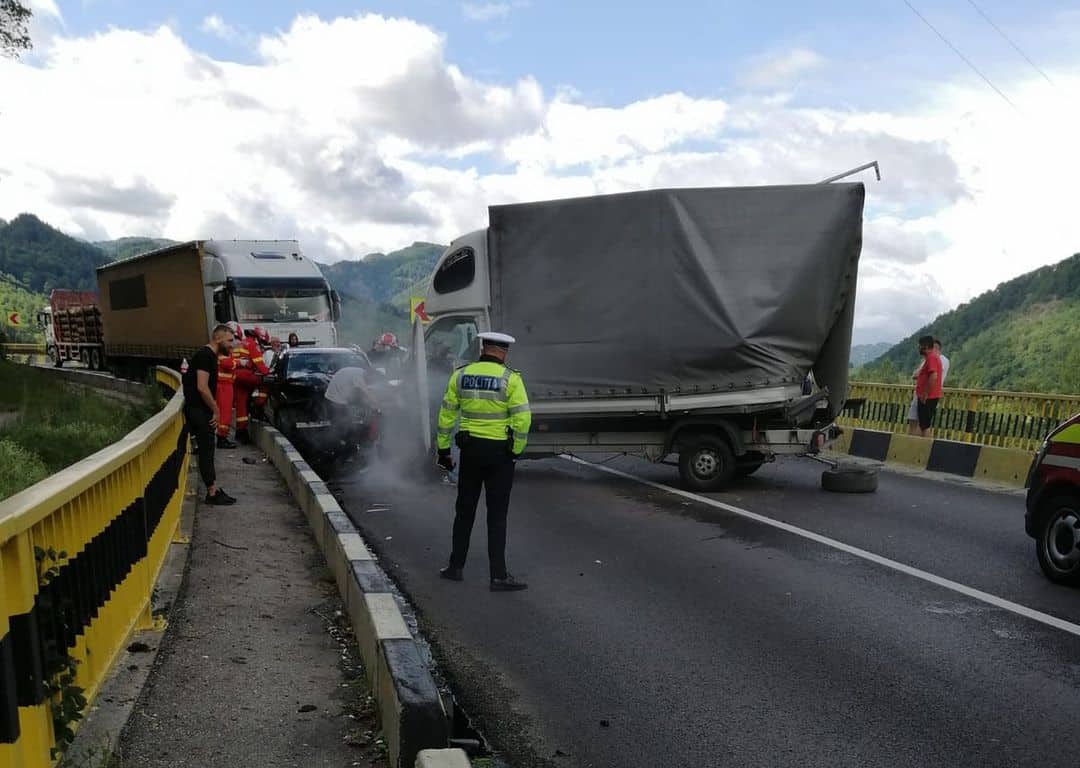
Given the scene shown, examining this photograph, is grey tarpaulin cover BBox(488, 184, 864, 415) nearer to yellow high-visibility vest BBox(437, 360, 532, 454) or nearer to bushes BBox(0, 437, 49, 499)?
yellow high-visibility vest BBox(437, 360, 532, 454)

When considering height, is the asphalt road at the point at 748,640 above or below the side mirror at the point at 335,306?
below

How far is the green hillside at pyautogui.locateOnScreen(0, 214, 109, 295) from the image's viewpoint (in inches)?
6516

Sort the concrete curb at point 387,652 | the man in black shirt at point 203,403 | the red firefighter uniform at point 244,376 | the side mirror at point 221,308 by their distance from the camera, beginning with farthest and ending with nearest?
1. the side mirror at point 221,308
2. the red firefighter uniform at point 244,376
3. the man in black shirt at point 203,403
4. the concrete curb at point 387,652

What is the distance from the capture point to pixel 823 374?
10703 mm

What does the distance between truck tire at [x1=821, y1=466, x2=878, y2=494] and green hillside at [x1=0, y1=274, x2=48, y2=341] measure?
85.8m

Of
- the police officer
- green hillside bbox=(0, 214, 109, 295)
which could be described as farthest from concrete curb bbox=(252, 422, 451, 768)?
green hillside bbox=(0, 214, 109, 295)

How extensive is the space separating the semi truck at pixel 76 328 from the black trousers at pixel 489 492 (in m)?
34.7

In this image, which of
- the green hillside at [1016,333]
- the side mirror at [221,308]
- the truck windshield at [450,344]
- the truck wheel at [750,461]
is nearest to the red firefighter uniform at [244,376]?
the truck windshield at [450,344]

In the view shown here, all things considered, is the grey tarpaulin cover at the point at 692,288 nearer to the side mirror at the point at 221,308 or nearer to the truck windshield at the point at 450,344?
the truck windshield at the point at 450,344

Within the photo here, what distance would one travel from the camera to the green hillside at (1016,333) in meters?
73.1

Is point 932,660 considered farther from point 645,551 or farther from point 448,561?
point 448,561

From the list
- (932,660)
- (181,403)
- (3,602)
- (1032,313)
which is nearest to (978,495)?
(932,660)

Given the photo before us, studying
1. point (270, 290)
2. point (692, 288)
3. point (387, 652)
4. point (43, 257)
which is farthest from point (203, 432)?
point (43, 257)

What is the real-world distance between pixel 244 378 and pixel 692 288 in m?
8.17
